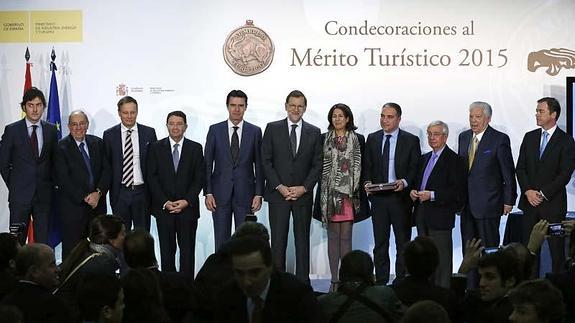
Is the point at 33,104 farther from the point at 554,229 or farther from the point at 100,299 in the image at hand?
the point at 100,299

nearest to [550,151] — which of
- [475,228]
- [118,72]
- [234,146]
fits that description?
[475,228]

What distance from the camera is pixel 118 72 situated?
10.5 m

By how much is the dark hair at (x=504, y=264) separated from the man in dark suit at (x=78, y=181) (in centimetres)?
453

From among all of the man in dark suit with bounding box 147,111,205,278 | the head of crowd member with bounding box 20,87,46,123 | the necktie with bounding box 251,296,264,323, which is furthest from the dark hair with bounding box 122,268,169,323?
the head of crowd member with bounding box 20,87,46,123

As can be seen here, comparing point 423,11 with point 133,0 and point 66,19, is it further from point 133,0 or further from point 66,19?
point 66,19

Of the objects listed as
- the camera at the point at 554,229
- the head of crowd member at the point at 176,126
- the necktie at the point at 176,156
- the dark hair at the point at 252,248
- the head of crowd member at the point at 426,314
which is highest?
→ the head of crowd member at the point at 176,126

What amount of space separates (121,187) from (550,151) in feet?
12.4

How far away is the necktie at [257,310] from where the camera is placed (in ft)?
13.9

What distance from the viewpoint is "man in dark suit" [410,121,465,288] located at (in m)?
8.70

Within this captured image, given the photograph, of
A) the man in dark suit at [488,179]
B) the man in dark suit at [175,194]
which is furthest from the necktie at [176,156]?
the man in dark suit at [488,179]

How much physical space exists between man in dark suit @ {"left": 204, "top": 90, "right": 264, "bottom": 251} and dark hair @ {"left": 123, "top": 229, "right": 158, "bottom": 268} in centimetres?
367

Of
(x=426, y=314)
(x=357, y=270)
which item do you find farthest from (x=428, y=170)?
(x=426, y=314)

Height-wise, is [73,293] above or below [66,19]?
below

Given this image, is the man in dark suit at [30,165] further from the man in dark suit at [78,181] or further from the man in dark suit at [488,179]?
the man in dark suit at [488,179]
